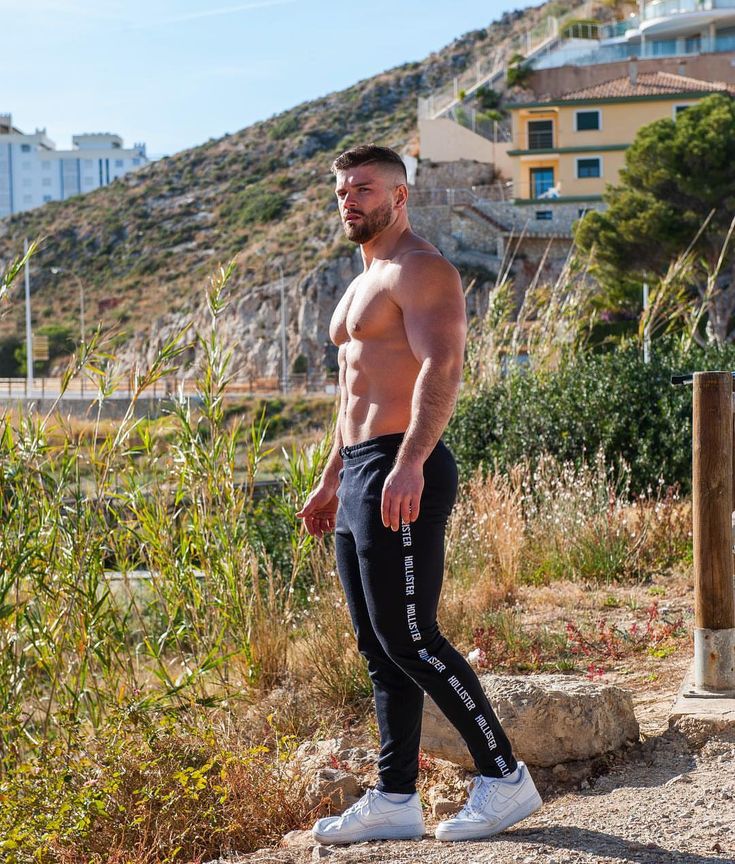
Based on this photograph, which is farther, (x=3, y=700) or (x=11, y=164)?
(x=11, y=164)

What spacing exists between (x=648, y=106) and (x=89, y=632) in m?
48.5

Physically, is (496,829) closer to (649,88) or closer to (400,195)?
(400,195)

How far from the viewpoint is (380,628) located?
10.4 feet

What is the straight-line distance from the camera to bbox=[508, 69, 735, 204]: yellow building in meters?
49.1

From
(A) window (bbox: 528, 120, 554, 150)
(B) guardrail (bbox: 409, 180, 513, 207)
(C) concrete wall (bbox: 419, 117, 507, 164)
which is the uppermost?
(C) concrete wall (bbox: 419, 117, 507, 164)

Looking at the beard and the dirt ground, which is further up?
the beard

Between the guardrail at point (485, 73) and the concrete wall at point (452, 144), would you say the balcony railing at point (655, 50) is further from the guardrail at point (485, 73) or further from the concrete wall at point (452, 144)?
the concrete wall at point (452, 144)

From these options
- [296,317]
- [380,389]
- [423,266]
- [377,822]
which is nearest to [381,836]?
[377,822]

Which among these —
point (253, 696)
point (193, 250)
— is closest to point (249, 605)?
point (253, 696)

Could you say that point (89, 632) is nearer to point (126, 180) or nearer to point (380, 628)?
point (380, 628)

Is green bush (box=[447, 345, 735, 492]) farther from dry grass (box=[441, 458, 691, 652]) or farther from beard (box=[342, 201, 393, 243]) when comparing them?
beard (box=[342, 201, 393, 243])

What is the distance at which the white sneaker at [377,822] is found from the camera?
3330 mm

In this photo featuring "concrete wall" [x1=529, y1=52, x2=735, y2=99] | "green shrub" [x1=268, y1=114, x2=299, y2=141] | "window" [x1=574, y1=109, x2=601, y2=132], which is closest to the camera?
"window" [x1=574, y1=109, x2=601, y2=132]

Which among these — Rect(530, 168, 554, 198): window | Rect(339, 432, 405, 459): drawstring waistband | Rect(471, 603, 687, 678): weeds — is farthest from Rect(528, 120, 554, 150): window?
Rect(339, 432, 405, 459): drawstring waistband
